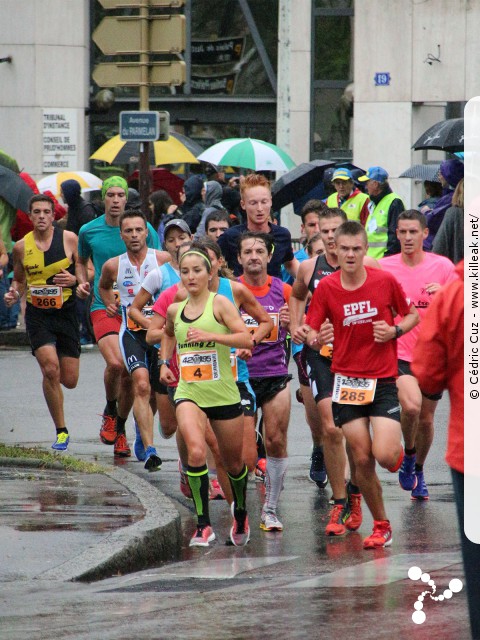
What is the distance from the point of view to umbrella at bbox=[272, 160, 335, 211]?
65.2ft

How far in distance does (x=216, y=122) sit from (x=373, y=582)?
77.4 ft

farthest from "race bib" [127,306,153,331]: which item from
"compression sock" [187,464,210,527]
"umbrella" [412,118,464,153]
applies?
"umbrella" [412,118,464,153]

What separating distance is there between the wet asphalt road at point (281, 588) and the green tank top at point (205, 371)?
84 centimetres

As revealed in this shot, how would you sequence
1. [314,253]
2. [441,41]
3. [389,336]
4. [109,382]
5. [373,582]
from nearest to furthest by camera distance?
[373,582] < [389,336] < [314,253] < [109,382] < [441,41]

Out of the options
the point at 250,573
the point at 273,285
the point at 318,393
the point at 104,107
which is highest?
the point at 104,107

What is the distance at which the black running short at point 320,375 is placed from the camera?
9.75 meters

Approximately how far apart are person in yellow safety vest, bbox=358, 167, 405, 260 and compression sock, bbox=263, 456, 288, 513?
20.9 feet

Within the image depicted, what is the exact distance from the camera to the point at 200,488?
8.65m

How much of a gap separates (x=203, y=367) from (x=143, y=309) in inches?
103

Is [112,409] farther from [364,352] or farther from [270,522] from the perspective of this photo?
[364,352]

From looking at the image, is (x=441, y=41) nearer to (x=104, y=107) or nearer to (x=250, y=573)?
(x=104, y=107)

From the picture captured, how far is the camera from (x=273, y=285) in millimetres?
10203

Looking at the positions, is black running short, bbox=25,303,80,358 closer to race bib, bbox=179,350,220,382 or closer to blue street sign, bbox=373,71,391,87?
race bib, bbox=179,350,220,382

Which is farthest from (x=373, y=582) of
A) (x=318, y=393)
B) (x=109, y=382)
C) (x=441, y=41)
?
(x=441, y=41)
